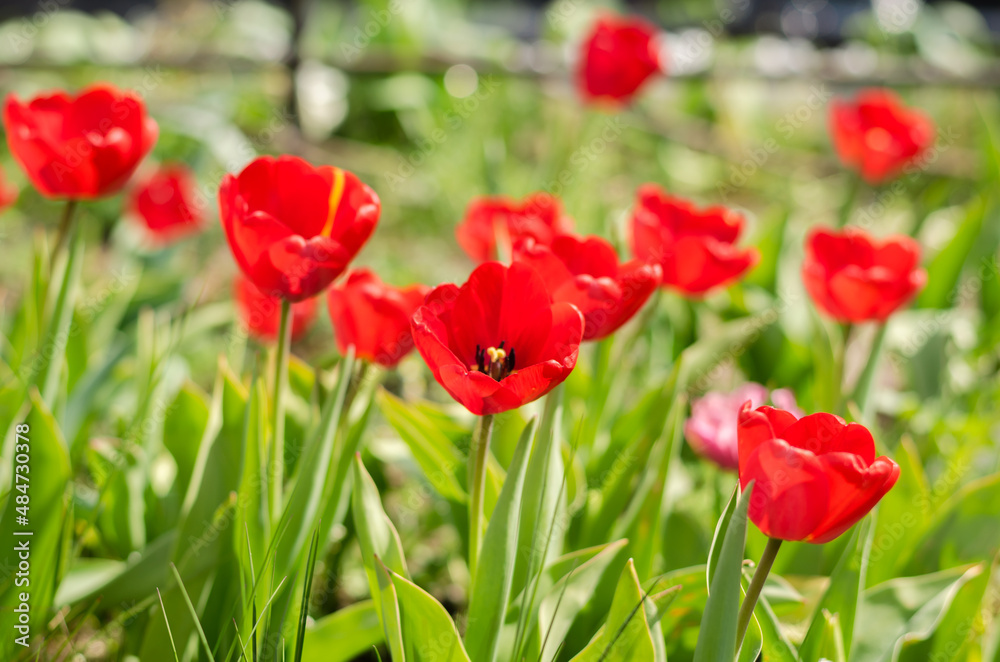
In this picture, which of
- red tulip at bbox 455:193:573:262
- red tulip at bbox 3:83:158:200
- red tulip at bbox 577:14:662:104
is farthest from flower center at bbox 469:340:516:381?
red tulip at bbox 577:14:662:104

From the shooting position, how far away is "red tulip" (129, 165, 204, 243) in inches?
91.6

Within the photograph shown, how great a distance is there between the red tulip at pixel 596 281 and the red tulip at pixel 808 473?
0.20m

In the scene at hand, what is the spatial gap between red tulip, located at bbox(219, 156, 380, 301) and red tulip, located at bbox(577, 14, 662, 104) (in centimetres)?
188

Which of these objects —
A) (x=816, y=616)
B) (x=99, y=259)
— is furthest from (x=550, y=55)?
(x=816, y=616)

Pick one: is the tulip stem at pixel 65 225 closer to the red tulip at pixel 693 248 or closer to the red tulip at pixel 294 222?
the red tulip at pixel 294 222

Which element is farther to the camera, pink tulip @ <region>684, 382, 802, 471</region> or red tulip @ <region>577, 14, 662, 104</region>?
red tulip @ <region>577, 14, 662, 104</region>

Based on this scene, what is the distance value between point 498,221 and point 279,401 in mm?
547

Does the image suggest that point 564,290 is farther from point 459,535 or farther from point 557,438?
point 459,535

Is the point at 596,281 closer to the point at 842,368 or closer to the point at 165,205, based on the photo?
the point at 842,368

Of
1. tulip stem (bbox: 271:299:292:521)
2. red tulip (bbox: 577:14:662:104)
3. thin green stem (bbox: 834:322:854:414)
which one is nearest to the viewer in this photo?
tulip stem (bbox: 271:299:292:521)

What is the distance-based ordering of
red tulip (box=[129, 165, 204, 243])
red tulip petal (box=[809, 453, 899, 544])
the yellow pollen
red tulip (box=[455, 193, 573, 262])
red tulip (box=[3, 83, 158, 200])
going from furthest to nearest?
red tulip (box=[129, 165, 204, 243]) → red tulip (box=[455, 193, 573, 262]) → red tulip (box=[3, 83, 158, 200]) → the yellow pollen → red tulip petal (box=[809, 453, 899, 544])

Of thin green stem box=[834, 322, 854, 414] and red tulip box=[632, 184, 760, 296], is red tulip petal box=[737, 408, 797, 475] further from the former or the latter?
thin green stem box=[834, 322, 854, 414]

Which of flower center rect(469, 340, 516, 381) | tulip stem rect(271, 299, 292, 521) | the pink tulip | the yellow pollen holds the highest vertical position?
the yellow pollen

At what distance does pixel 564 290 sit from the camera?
37.3 inches
